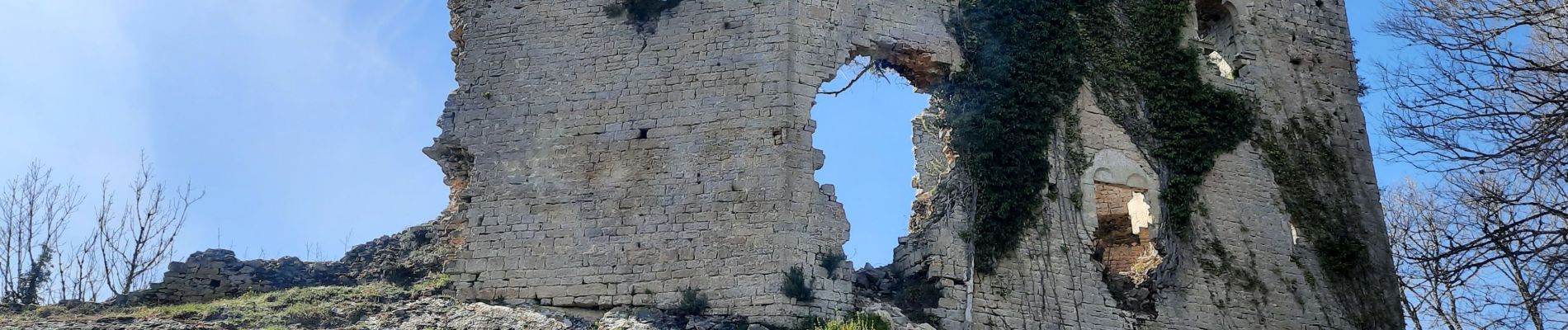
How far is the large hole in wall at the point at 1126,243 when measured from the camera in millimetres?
17094

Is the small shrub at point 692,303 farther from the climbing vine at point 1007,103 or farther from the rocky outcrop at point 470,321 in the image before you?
the climbing vine at point 1007,103

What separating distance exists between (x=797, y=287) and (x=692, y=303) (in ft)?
3.27

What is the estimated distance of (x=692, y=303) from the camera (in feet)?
51.0

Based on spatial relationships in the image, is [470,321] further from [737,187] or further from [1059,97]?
[1059,97]

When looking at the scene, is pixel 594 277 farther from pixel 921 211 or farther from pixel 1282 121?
pixel 1282 121

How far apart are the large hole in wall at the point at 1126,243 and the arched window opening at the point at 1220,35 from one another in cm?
193

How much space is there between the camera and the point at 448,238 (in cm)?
1722

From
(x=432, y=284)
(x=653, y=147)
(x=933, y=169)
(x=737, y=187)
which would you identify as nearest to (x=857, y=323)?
(x=737, y=187)

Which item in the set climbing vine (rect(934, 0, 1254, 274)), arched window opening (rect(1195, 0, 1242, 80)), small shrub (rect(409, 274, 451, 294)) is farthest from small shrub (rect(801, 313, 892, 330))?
arched window opening (rect(1195, 0, 1242, 80))

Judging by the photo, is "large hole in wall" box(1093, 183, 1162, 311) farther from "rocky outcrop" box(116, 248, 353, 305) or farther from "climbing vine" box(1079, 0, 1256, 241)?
"rocky outcrop" box(116, 248, 353, 305)

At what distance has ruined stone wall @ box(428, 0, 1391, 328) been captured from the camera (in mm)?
15984

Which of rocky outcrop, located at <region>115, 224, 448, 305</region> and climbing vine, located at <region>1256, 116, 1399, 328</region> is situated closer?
rocky outcrop, located at <region>115, 224, 448, 305</region>

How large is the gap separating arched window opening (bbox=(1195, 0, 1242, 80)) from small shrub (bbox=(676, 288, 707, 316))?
6.90 meters

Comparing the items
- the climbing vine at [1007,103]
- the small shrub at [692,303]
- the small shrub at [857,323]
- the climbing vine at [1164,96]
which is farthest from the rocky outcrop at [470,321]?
the climbing vine at [1164,96]
